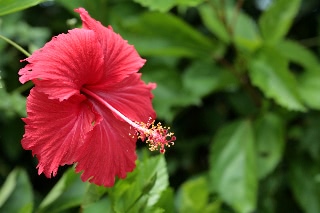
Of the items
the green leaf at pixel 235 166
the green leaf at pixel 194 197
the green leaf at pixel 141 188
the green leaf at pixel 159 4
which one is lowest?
the green leaf at pixel 235 166

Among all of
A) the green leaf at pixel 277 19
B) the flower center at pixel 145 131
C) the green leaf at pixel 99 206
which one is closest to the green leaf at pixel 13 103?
the green leaf at pixel 99 206

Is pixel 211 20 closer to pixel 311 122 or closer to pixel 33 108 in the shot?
pixel 311 122

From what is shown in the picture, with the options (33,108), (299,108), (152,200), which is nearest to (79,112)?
(33,108)

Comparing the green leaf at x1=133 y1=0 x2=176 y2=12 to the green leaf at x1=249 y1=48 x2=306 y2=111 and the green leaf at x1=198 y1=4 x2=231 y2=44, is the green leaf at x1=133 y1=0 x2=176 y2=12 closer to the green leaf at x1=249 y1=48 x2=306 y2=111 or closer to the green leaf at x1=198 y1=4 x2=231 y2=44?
the green leaf at x1=249 y1=48 x2=306 y2=111

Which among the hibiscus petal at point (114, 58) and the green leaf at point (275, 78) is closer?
the hibiscus petal at point (114, 58)

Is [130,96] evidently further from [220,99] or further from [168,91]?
[220,99]

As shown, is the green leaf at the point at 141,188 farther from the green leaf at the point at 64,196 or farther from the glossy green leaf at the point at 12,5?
the glossy green leaf at the point at 12,5

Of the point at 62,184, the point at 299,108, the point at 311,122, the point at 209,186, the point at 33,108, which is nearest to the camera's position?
the point at 33,108
